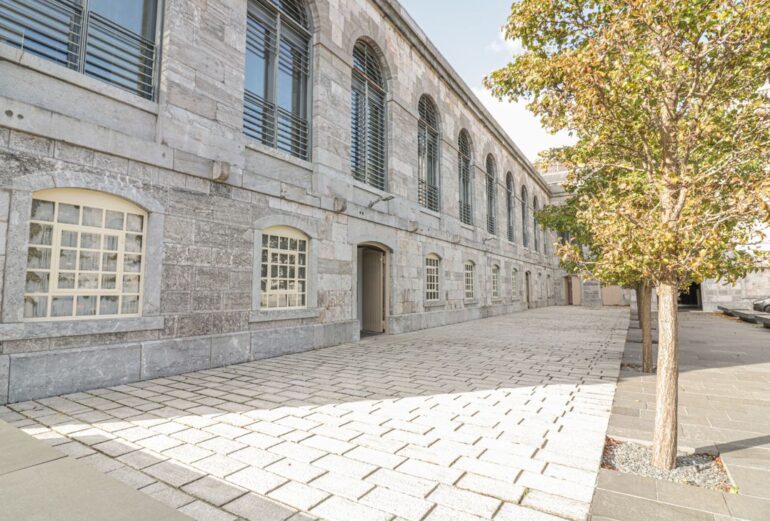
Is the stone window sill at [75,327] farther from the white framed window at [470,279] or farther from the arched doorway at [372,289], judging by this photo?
the white framed window at [470,279]

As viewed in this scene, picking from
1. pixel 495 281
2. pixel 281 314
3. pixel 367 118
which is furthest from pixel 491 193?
pixel 281 314

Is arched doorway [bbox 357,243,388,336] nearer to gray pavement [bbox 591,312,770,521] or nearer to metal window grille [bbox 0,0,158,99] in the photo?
gray pavement [bbox 591,312,770,521]

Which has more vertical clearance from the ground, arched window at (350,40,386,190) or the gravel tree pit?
arched window at (350,40,386,190)

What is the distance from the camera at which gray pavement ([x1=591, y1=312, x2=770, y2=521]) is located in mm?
2428

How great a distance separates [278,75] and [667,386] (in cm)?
837

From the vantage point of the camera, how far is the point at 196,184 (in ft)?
20.7

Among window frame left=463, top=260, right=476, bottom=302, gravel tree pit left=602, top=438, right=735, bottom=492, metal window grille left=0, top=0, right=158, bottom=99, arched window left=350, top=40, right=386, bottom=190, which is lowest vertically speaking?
gravel tree pit left=602, top=438, right=735, bottom=492

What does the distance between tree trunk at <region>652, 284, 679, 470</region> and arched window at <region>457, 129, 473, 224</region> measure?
13443 mm

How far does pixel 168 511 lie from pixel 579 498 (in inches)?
92.2

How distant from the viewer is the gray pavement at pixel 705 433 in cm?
243

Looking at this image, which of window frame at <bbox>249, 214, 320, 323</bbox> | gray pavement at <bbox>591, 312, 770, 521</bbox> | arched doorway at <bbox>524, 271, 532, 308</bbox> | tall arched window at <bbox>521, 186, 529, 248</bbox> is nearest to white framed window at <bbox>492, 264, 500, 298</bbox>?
arched doorway at <bbox>524, 271, 532, 308</bbox>

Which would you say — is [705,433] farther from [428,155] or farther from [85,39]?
[428,155]

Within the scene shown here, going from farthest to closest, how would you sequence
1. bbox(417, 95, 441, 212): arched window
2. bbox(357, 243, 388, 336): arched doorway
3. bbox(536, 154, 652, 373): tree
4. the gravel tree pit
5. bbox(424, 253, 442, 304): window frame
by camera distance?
bbox(417, 95, 441, 212): arched window < bbox(424, 253, 442, 304): window frame < bbox(357, 243, 388, 336): arched doorway < bbox(536, 154, 652, 373): tree < the gravel tree pit

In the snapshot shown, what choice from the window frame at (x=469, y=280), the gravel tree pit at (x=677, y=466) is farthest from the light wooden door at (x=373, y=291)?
the gravel tree pit at (x=677, y=466)
